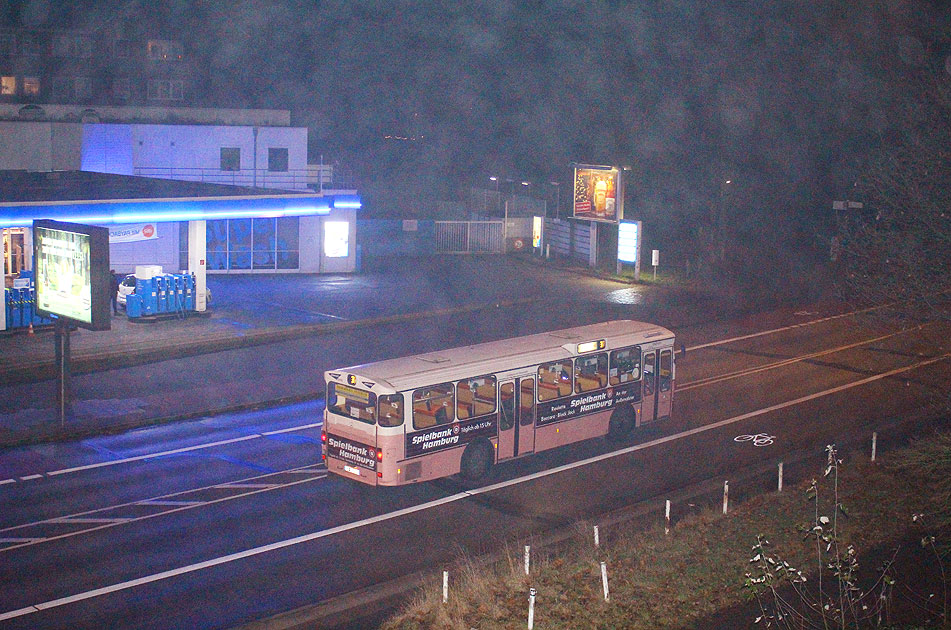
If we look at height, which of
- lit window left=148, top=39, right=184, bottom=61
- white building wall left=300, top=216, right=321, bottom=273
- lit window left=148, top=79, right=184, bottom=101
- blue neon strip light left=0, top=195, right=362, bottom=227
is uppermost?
lit window left=148, top=39, right=184, bottom=61

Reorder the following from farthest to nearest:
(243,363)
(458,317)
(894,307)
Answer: (458,317)
(243,363)
(894,307)

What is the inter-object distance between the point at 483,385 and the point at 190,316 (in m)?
17.8

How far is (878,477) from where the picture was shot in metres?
16.6

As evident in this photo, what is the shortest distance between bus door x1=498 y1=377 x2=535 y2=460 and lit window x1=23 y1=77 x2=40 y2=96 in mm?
78628

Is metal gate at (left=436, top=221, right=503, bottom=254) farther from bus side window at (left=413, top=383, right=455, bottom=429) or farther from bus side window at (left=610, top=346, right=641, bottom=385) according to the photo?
bus side window at (left=413, top=383, right=455, bottom=429)

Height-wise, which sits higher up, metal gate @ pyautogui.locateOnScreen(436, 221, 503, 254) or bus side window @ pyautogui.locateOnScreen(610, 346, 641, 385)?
metal gate @ pyautogui.locateOnScreen(436, 221, 503, 254)

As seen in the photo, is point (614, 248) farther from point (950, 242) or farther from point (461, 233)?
point (950, 242)

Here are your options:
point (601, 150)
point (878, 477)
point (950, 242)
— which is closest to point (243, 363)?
point (878, 477)

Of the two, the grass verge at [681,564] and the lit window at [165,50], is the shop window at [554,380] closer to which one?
the grass verge at [681,564]

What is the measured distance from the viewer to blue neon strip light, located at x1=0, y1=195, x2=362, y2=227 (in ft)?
89.7

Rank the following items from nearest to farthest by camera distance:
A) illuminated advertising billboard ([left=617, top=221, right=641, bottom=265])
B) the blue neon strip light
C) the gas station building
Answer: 1. the blue neon strip light
2. the gas station building
3. illuminated advertising billboard ([left=617, top=221, right=641, bottom=265])

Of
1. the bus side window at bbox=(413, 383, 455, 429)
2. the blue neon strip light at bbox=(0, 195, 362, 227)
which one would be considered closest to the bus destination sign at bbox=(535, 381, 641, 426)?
the bus side window at bbox=(413, 383, 455, 429)

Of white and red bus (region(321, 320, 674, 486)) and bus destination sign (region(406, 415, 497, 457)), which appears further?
bus destination sign (region(406, 415, 497, 457))

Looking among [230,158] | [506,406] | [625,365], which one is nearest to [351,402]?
[506,406]
